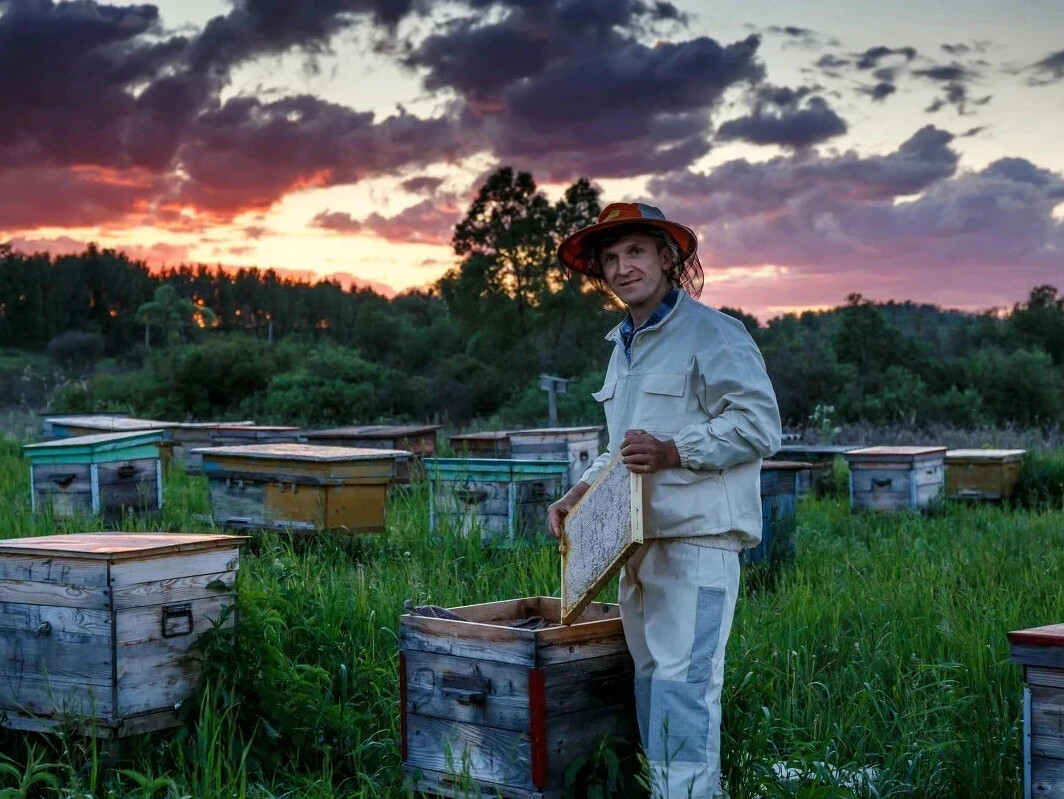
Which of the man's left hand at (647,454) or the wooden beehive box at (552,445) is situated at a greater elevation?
the man's left hand at (647,454)

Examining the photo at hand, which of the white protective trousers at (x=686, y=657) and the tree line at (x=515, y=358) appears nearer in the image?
the white protective trousers at (x=686, y=657)

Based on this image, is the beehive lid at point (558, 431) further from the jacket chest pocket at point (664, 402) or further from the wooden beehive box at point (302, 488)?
the jacket chest pocket at point (664, 402)

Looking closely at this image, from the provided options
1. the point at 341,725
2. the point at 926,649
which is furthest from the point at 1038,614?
the point at 341,725

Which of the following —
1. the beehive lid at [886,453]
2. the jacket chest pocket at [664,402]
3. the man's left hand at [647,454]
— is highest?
the jacket chest pocket at [664,402]

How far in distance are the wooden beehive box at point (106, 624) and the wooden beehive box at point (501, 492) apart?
3.58m

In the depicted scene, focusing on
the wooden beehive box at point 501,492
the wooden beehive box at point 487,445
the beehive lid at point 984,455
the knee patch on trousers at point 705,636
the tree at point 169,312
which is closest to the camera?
→ the knee patch on trousers at point 705,636

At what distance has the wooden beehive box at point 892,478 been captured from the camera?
10766 millimetres

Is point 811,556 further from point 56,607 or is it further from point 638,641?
point 56,607

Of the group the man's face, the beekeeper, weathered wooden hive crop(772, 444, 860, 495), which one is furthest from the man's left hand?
weathered wooden hive crop(772, 444, 860, 495)

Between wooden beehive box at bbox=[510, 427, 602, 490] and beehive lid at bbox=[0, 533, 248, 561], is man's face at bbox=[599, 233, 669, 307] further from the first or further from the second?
wooden beehive box at bbox=[510, 427, 602, 490]

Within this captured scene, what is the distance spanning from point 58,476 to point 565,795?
6737 millimetres

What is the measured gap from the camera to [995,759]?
3.98 m

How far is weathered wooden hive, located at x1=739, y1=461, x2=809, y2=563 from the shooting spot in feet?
25.5

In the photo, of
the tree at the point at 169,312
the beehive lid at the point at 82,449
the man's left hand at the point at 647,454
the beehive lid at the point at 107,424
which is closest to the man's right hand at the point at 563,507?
the man's left hand at the point at 647,454
